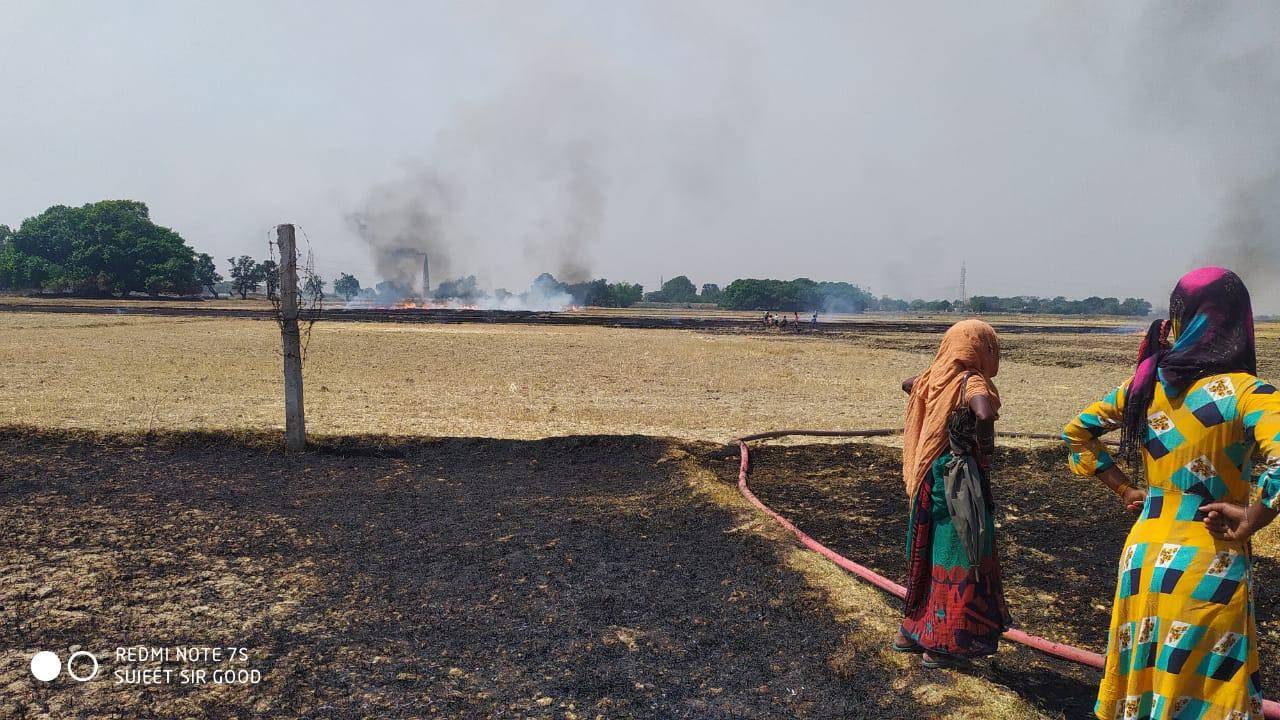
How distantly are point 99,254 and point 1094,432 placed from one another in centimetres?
8654

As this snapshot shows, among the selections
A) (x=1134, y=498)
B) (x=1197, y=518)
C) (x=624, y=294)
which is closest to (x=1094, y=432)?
(x=1134, y=498)

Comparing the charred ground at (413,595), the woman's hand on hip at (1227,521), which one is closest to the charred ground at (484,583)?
the charred ground at (413,595)

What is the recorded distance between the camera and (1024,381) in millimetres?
18500

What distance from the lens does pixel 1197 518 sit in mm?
2588

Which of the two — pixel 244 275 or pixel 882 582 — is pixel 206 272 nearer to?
pixel 244 275

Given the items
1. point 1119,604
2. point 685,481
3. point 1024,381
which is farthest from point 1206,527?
point 1024,381

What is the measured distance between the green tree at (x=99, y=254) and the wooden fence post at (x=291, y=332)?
72.7 meters

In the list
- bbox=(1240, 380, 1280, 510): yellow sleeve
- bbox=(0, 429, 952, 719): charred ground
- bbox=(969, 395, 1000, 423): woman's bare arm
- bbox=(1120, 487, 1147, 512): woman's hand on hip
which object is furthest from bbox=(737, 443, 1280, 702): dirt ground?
bbox=(1240, 380, 1280, 510): yellow sleeve

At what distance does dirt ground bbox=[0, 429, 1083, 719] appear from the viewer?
3.62 meters

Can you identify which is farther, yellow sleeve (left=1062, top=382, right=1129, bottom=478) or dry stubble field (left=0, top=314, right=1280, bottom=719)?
dry stubble field (left=0, top=314, right=1280, bottom=719)

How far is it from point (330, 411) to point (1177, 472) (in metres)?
11.3

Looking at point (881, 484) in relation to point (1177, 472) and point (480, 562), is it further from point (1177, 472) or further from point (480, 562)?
point (1177, 472)

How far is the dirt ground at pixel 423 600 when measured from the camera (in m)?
3.62

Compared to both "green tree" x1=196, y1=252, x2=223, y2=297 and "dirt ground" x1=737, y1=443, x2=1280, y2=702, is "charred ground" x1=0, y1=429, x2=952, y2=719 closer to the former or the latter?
"dirt ground" x1=737, y1=443, x2=1280, y2=702
